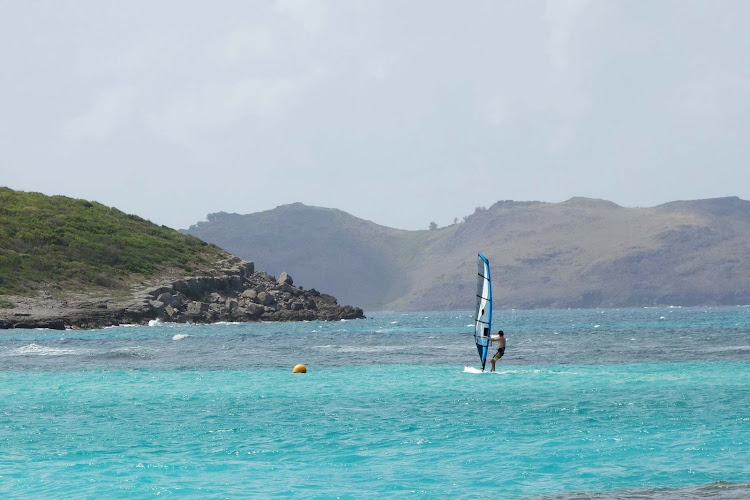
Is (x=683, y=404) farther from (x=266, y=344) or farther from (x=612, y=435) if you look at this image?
(x=266, y=344)

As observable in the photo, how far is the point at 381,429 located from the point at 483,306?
16532 mm

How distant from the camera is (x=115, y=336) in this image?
79.4 metres

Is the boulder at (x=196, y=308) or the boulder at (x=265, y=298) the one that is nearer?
the boulder at (x=196, y=308)

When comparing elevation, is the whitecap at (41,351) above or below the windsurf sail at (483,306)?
below

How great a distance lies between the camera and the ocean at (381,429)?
18.5 m

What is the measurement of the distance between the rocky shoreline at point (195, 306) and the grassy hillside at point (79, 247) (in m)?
6.38

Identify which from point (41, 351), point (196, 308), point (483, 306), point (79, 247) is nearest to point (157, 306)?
point (196, 308)

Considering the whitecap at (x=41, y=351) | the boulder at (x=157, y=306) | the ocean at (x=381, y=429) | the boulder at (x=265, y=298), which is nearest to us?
the ocean at (x=381, y=429)

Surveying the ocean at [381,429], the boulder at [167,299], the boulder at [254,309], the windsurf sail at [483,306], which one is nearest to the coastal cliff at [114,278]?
the boulder at [167,299]

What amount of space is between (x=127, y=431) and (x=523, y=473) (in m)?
11.6

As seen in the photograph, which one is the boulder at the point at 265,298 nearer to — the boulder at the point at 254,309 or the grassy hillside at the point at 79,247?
the boulder at the point at 254,309

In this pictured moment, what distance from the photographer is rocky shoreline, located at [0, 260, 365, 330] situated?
99394 mm

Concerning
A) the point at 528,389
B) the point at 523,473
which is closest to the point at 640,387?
the point at 528,389

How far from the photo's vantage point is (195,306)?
380ft
